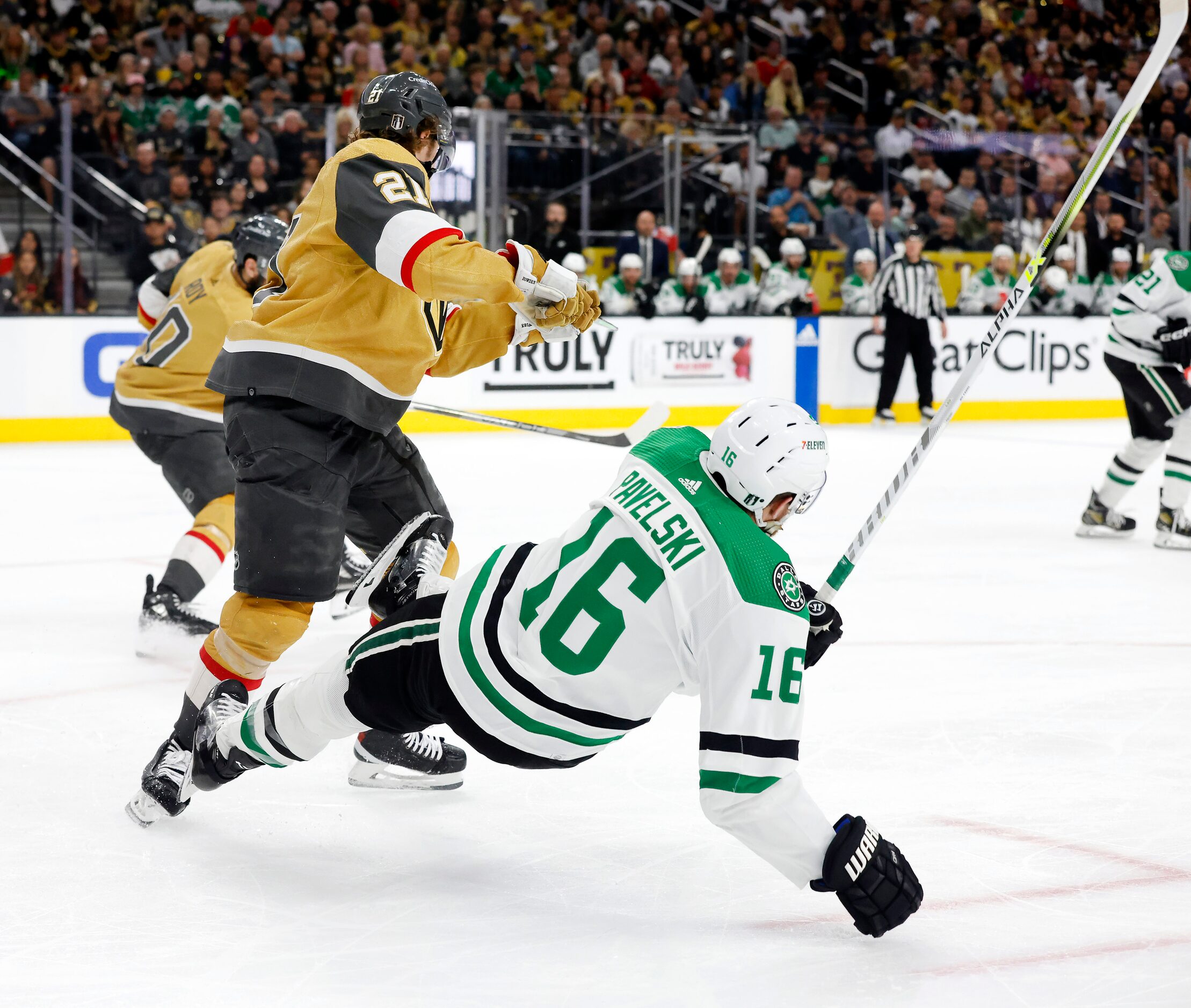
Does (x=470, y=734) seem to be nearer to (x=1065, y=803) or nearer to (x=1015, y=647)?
(x=1065, y=803)

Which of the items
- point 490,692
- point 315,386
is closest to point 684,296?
point 315,386

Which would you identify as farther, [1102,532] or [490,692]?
[1102,532]

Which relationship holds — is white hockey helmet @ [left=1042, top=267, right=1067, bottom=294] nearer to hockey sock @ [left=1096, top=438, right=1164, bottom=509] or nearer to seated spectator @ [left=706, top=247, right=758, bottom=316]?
seated spectator @ [left=706, top=247, right=758, bottom=316]

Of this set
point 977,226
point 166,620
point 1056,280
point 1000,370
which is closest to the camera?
point 166,620

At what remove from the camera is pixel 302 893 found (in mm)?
2395

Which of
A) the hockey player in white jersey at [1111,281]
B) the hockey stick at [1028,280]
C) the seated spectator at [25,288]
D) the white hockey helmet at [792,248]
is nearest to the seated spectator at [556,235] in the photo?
the white hockey helmet at [792,248]

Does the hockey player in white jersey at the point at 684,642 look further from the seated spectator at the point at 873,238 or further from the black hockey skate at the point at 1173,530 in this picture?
the seated spectator at the point at 873,238

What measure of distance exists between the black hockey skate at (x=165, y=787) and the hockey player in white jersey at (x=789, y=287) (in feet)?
28.5

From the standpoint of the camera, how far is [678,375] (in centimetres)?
1062

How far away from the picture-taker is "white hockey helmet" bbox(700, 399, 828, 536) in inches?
81.7

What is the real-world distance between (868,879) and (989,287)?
1042 centimetres

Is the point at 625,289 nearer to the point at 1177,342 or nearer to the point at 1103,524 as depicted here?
the point at 1103,524

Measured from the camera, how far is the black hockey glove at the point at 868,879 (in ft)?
6.79

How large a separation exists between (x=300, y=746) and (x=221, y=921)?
292 millimetres
